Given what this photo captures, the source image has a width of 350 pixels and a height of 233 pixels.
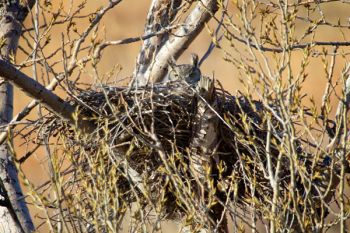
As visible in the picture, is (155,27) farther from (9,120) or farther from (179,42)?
(9,120)

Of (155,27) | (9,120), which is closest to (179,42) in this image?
(155,27)

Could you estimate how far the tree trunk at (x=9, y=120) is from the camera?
5.34m

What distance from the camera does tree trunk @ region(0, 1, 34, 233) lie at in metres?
5.34

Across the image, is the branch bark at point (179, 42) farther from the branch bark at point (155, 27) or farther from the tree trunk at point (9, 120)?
the tree trunk at point (9, 120)

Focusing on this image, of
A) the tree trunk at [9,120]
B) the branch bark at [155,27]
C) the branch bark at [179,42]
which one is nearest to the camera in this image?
the tree trunk at [9,120]

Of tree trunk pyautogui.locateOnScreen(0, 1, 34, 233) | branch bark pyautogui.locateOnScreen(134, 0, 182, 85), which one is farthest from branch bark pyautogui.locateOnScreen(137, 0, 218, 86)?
tree trunk pyautogui.locateOnScreen(0, 1, 34, 233)

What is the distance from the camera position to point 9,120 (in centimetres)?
564

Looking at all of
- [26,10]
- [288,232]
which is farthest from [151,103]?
[26,10]

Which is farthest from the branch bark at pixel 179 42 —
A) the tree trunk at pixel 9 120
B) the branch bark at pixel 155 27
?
the tree trunk at pixel 9 120

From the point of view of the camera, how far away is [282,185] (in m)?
4.91

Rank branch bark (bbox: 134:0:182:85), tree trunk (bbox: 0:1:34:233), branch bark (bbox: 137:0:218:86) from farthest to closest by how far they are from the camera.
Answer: branch bark (bbox: 134:0:182:85) < branch bark (bbox: 137:0:218:86) < tree trunk (bbox: 0:1:34:233)

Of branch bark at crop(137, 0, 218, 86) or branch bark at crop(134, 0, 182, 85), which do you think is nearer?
branch bark at crop(137, 0, 218, 86)

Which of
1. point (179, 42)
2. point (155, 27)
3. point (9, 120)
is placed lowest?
point (9, 120)

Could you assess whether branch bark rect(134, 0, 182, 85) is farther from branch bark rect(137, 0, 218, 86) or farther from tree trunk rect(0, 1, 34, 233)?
tree trunk rect(0, 1, 34, 233)
